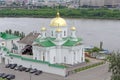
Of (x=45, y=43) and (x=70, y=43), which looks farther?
(x=70, y=43)

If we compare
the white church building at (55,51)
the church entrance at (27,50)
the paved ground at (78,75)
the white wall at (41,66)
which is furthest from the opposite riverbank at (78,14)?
the paved ground at (78,75)

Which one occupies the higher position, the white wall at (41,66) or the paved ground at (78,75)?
the white wall at (41,66)

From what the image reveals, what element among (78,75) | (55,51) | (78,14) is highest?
(55,51)

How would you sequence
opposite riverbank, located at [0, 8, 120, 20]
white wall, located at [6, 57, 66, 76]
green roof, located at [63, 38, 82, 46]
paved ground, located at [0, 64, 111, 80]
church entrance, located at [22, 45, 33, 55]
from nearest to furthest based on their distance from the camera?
1. paved ground, located at [0, 64, 111, 80]
2. white wall, located at [6, 57, 66, 76]
3. green roof, located at [63, 38, 82, 46]
4. church entrance, located at [22, 45, 33, 55]
5. opposite riverbank, located at [0, 8, 120, 20]

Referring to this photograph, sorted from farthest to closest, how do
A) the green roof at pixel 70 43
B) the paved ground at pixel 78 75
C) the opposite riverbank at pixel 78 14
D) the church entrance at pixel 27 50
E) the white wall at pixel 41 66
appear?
the opposite riverbank at pixel 78 14 → the church entrance at pixel 27 50 → the green roof at pixel 70 43 → the white wall at pixel 41 66 → the paved ground at pixel 78 75

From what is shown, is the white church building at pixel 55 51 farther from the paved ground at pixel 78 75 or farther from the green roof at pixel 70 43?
the paved ground at pixel 78 75

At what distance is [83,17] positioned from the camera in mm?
40438

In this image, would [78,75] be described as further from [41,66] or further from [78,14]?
[78,14]

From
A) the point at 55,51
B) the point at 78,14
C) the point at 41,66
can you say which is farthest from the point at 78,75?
the point at 78,14

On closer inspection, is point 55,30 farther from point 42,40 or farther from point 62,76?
point 62,76

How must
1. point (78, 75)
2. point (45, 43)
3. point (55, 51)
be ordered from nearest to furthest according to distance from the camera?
point (78, 75) → point (45, 43) → point (55, 51)

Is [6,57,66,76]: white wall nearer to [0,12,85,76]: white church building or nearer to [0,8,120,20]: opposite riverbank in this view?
[0,12,85,76]: white church building

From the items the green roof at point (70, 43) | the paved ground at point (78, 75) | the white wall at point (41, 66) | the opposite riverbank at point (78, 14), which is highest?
the green roof at point (70, 43)

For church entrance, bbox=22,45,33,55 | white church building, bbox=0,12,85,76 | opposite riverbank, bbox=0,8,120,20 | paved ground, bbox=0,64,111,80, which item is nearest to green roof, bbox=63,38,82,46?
white church building, bbox=0,12,85,76
